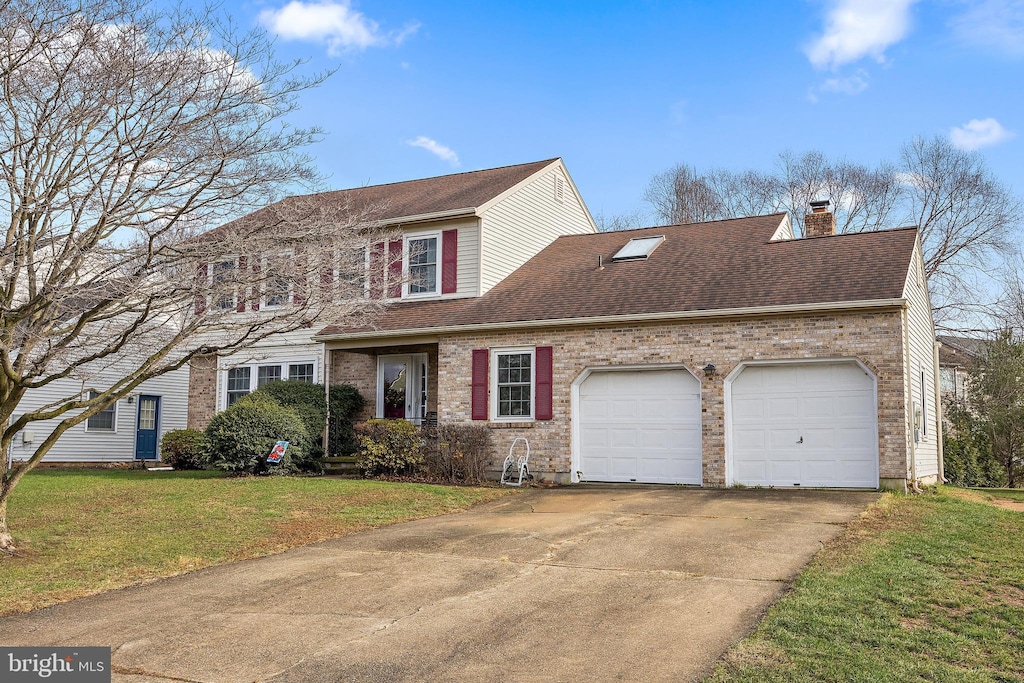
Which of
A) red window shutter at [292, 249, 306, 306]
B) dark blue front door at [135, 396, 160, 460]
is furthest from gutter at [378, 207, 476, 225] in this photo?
dark blue front door at [135, 396, 160, 460]

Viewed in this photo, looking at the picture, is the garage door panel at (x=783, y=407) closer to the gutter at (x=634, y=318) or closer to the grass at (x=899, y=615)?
the gutter at (x=634, y=318)

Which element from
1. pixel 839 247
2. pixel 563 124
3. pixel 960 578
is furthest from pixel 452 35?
pixel 960 578

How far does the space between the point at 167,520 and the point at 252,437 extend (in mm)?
5247

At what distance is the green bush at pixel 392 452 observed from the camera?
1656cm

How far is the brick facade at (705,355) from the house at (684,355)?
3cm

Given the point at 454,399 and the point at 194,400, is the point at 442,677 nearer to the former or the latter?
the point at 454,399

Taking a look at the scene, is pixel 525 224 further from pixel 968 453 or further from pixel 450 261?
pixel 968 453

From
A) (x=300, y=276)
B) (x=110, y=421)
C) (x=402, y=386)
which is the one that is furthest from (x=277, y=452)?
(x=110, y=421)

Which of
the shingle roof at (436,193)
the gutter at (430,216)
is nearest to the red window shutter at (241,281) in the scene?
the shingle roof at (436,193)

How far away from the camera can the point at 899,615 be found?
6.52m

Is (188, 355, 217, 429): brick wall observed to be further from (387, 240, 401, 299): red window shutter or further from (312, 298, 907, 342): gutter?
(387, 240, 401, 299): red window shutter

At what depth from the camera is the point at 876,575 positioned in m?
7.70

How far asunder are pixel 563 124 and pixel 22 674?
16.9 meters

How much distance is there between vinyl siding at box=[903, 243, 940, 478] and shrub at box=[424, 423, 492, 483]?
24.3ft
